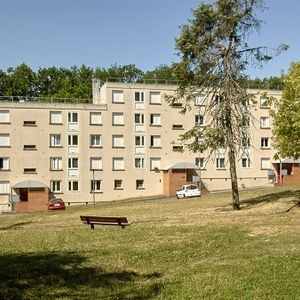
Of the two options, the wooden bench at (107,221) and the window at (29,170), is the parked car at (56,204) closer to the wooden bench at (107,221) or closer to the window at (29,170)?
the window at (29,170)

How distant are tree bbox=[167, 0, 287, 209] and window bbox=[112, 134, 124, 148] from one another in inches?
1359

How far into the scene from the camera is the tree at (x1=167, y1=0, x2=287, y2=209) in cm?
2697

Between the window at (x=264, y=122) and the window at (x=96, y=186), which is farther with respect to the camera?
the window at (x=264, y=122)

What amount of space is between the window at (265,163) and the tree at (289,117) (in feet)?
136

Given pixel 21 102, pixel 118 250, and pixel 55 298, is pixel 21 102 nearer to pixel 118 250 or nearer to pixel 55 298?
pixel 118 250

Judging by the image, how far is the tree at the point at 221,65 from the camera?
88.5 feet

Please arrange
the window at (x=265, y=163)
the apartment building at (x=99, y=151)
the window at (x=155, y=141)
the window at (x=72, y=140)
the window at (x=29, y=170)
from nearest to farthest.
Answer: the apartment building at (x=99, y=151)
the window at (x=29, y=170)
the window at (x=72, y=140)
the window at (x=155, y=141)
the window at (x=265, y=163)

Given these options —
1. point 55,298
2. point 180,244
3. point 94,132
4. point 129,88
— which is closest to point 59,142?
point 94,132

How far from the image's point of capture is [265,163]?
67.4 m

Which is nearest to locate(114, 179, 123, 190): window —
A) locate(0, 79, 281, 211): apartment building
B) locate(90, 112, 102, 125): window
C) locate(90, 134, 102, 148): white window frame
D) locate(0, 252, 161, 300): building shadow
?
locate(0, 79, 281, 211): apartment building

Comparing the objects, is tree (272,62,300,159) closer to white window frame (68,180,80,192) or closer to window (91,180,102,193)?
window (91,180,102,193)

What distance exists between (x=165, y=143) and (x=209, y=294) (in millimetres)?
53998

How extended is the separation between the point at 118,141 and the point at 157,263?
162ft

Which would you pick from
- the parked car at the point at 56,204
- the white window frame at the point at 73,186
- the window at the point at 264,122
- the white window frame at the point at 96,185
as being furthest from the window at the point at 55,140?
the window at the point at 264,122
